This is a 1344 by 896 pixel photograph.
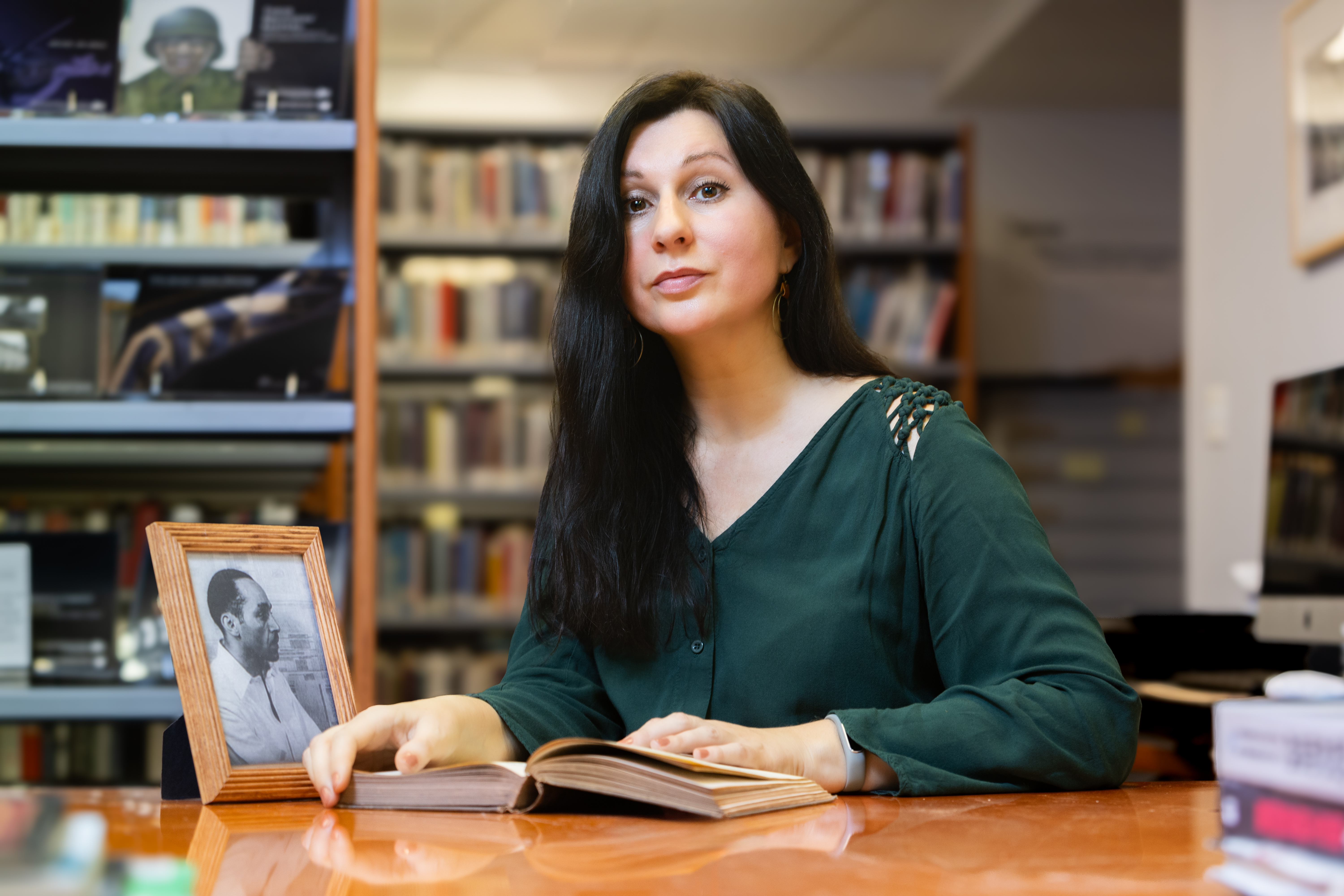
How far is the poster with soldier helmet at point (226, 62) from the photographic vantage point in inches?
68.2

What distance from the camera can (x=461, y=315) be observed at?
409cm

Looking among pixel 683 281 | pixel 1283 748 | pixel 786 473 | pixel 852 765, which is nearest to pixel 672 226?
pixel 683 281

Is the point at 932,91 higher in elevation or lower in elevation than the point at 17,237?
higher

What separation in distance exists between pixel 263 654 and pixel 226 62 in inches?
44.5

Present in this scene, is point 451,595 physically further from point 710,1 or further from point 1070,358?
point 1070,358

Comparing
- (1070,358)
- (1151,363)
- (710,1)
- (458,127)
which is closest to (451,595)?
(458,127)

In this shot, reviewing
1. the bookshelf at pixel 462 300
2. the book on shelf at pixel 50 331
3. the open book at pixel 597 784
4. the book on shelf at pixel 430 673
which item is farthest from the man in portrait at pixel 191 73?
the book on shelf at pixel 430 673

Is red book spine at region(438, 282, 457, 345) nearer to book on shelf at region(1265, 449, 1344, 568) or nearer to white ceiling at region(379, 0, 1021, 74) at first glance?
white ceiling at region(379, 0, 1021, 74)

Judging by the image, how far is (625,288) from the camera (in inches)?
50.8

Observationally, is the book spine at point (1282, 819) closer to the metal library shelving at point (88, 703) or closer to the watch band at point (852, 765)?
the watch band at point (852, 765)

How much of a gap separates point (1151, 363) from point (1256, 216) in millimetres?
2104

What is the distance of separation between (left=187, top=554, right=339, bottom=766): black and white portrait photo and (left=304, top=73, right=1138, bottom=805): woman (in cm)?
4

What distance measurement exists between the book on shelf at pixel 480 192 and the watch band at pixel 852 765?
334cm

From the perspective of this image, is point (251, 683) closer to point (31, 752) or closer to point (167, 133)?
point (167, 133)
